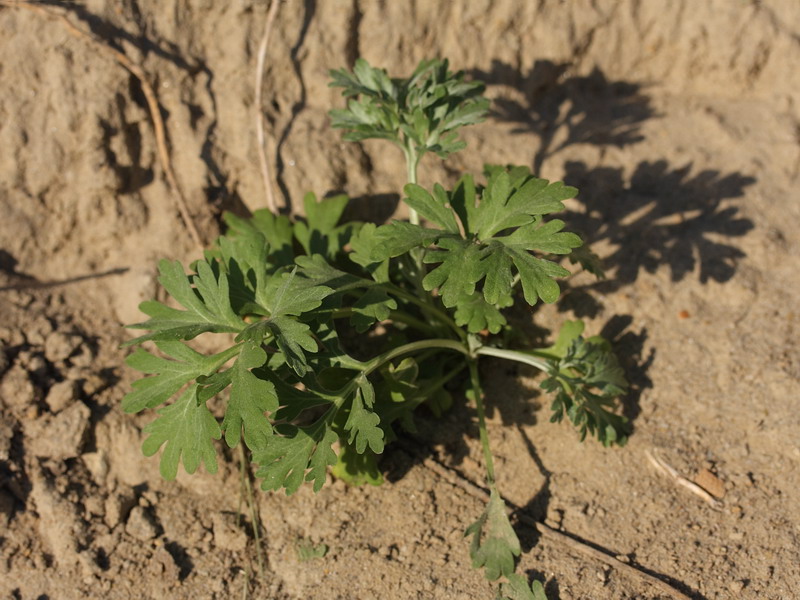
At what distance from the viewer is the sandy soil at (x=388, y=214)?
3039mm

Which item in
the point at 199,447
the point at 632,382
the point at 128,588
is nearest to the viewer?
the point at 199,447

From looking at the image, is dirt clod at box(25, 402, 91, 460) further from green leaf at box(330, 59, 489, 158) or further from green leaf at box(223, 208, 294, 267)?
green leaf at box(330, 59, 489, 158)

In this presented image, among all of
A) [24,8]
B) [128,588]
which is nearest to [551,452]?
[128,588]

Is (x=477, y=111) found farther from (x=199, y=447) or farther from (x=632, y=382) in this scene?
(x=199, y=447)

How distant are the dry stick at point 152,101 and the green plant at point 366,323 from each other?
40 cm

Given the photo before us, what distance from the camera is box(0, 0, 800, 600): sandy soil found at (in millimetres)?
3039

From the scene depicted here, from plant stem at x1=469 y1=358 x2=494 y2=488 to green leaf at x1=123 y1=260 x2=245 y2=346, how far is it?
3.89 ft

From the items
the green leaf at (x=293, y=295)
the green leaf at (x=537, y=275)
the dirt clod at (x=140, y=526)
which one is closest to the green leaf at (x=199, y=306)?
the green leaf at (x=293, y=295)

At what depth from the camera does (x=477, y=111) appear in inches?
129

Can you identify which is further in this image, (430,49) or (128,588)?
(430,49)

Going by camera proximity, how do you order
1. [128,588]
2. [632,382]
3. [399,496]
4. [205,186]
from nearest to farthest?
1. [128,588]
2. [399,496]
3. [632,382]
4. [205,186]

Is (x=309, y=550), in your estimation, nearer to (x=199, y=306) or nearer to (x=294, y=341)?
(x=294, y=341)

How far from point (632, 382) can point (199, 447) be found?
2.15m

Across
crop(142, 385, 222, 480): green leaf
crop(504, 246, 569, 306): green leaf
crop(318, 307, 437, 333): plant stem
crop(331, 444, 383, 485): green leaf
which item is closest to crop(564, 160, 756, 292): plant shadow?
crop(318, 307, 437, 333): plant stem
